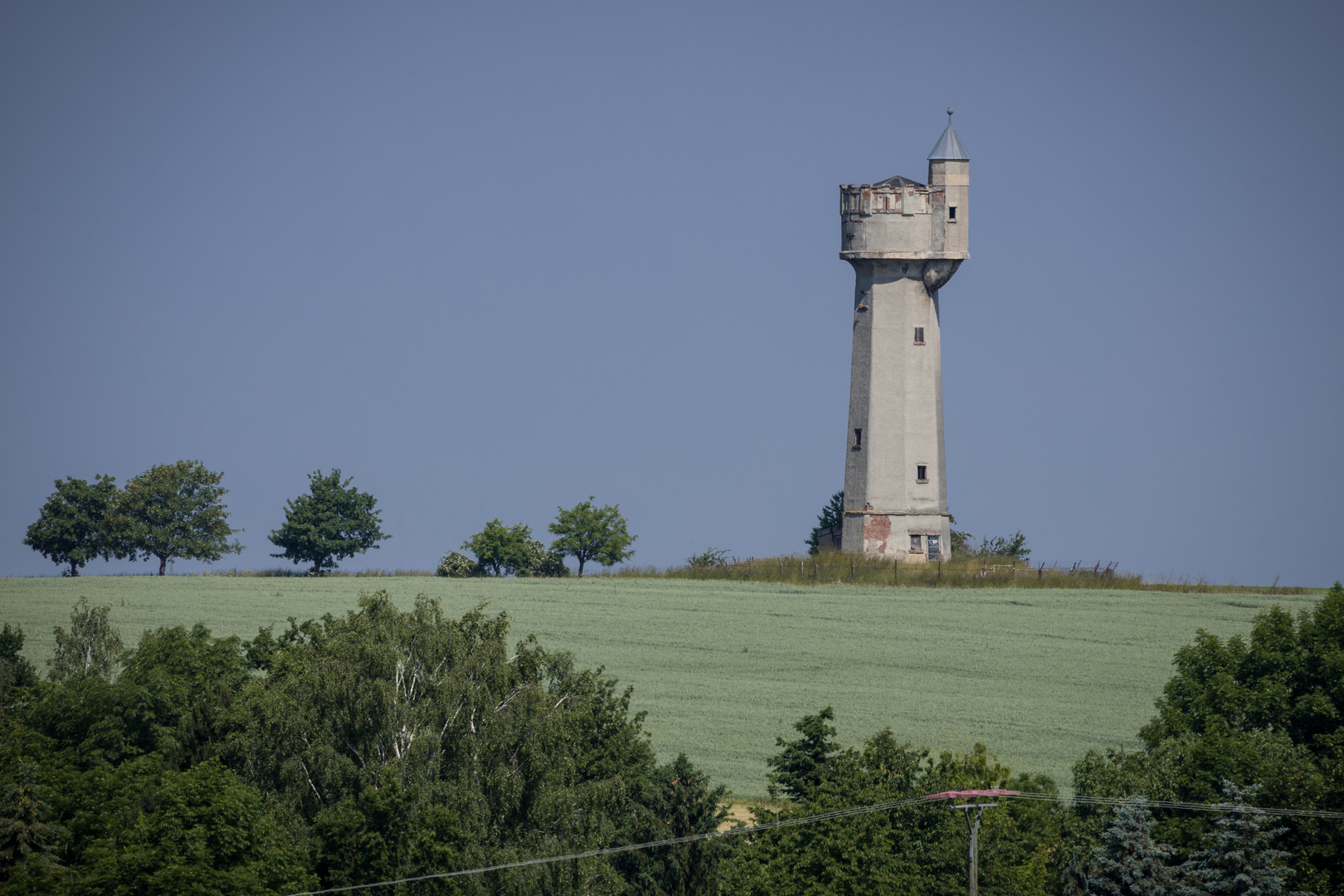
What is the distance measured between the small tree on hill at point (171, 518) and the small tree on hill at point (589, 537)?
20.7m

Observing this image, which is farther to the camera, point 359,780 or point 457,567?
point 457,567

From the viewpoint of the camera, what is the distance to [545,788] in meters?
36.9

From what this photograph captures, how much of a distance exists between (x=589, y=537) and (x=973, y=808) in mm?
52624

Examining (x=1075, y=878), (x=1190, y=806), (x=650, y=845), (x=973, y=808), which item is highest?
(x=1190, y=806)

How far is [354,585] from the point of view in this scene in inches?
2990

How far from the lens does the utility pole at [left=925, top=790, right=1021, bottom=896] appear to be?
3052 centimetres

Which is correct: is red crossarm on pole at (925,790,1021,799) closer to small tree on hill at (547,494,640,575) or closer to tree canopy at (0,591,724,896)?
tree canopy at (0,591,724,896)

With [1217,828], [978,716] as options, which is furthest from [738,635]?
[1217,828]

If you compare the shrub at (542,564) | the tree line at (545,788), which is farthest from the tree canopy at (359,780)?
the shrub at (542,564)

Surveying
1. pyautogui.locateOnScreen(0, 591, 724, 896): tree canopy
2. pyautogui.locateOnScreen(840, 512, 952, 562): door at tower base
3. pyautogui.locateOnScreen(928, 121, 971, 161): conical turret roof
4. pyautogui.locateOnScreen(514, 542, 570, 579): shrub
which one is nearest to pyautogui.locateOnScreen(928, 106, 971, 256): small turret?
pyautogui.locateOnScreen(928, 121, 971, 161): conical turret roof

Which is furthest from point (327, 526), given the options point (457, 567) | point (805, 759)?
point (805, 759)

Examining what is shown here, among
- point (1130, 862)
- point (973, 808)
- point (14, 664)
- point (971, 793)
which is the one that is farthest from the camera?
point (14, 664)

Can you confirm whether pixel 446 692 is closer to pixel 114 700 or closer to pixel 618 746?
pixel 618 746

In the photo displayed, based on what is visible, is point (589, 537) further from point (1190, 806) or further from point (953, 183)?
point (1190, 806)
